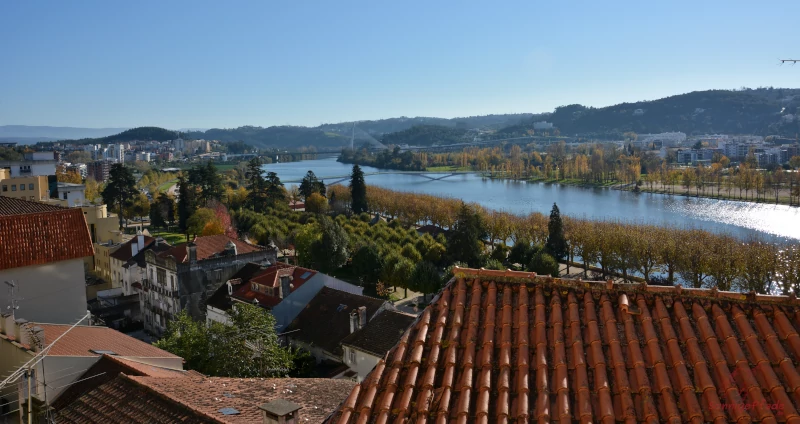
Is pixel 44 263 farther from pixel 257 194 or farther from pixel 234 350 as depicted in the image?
pixel 257 194

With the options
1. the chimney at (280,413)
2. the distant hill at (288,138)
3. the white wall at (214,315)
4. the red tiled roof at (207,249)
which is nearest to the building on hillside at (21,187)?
the red tiled roof at (207,249)

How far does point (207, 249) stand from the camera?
53.7 ft

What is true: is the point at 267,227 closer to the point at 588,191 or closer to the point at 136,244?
the point at 136,244

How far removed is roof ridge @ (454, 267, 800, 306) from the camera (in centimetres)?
258

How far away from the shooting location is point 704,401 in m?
2.24

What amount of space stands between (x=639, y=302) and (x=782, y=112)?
434 ft

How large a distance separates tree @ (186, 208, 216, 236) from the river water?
54.9 ft

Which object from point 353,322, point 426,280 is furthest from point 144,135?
point 353,322

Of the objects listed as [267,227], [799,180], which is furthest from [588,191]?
[267,227]

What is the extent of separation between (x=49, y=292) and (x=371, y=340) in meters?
5.23

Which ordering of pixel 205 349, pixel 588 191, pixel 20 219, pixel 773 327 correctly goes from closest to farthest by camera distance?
1. pixel 773 327
2. pixel 20 219
3. pixel 205 349
4. pixel 588 191

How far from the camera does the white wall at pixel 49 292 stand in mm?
7613

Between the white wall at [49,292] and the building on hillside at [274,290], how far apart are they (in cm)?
525

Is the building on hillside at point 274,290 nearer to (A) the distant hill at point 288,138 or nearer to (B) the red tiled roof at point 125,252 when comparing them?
(B) the red tiled roof at point 125,252
